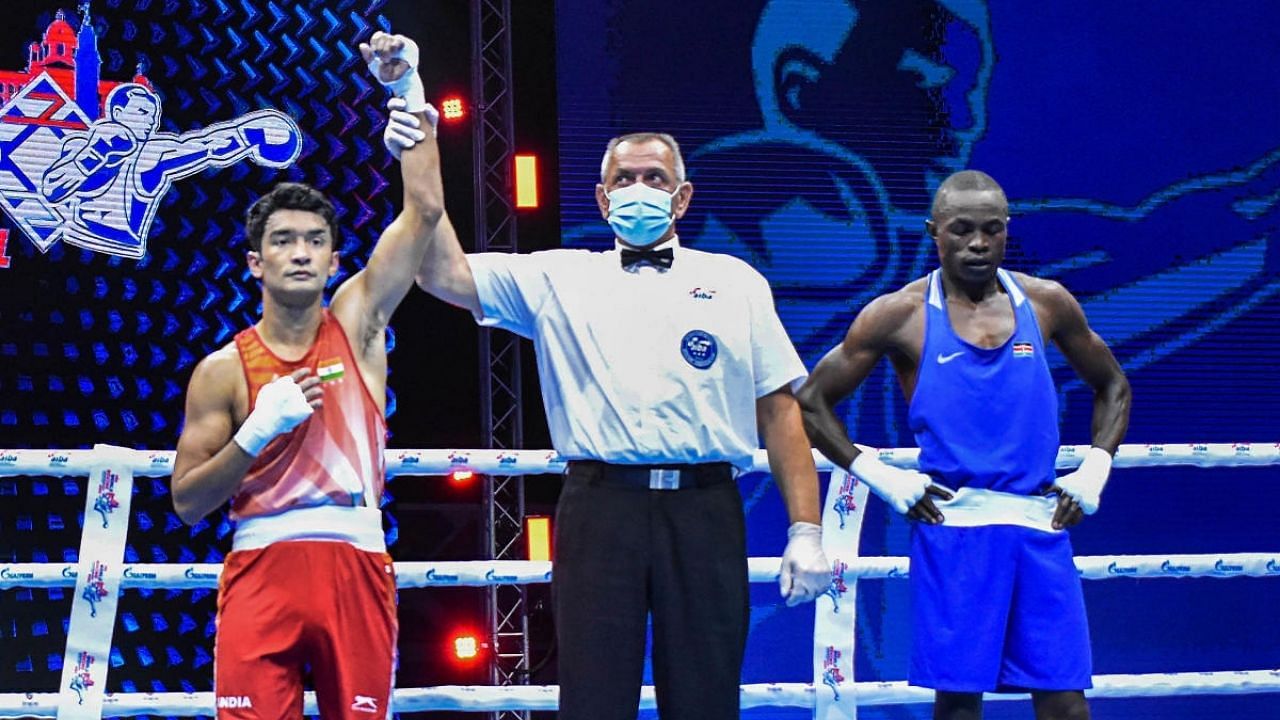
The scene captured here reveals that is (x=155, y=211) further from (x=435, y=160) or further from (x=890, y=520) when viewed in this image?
(x=435, y=160)

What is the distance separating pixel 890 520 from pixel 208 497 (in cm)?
493

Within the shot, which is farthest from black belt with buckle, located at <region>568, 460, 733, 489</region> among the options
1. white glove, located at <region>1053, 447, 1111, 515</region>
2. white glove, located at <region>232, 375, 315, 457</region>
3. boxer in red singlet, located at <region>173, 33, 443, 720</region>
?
white glove, located at <region>1053, 447, 1111, 515</region>

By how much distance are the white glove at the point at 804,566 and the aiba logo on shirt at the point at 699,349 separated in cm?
35

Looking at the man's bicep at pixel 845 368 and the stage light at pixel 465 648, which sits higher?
the man's bicep at pixel 845 368

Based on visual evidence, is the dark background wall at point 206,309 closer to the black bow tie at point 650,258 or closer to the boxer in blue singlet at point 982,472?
the boxer in blue singlet at point 982,472

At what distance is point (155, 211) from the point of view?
267 inches

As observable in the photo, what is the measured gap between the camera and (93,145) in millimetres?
6902

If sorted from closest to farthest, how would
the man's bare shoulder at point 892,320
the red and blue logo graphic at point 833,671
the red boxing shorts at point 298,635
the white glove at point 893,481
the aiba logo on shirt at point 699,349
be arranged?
the red boxing shorts at point 298,635 → the aiba logo on shirt at point 699,349 → the white glove at point 893,481 → the man's bare shoulder at point 892,320 → the red and blue logo graphic at point 833,671

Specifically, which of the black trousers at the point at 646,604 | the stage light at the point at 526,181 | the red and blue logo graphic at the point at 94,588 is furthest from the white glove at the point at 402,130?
the stage light at the point at 526,181

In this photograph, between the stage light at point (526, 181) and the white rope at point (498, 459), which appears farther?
the stage light at point (526, 181)

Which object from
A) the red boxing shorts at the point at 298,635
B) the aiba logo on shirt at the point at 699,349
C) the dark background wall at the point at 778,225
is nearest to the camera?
the red boxing shorts at the point at 298,635

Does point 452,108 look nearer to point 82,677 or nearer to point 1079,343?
point 82,677

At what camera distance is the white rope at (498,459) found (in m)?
3.52

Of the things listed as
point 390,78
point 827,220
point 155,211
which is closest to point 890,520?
point 827,220
